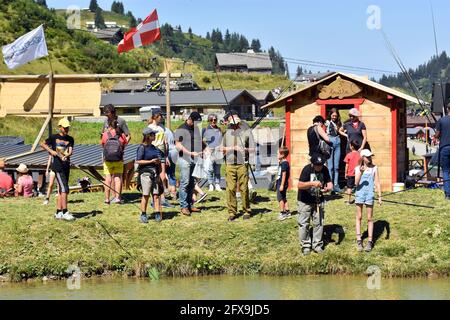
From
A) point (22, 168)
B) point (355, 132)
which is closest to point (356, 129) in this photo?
point (355, 132)

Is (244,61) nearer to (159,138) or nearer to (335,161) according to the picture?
(335,161)

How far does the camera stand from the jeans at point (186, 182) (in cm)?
1716

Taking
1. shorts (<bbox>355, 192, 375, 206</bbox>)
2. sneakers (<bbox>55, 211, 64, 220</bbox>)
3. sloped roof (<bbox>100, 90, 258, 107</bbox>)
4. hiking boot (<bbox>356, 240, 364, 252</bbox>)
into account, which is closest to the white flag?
sneakers (<bbox>55, 211, 64, 220</bbox>)

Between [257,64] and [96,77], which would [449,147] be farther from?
[257,64]

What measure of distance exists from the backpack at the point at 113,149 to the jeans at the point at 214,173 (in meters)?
2.92

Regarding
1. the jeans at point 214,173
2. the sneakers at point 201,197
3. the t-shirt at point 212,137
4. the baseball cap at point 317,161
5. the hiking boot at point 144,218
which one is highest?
the t-shirt at point 212,137

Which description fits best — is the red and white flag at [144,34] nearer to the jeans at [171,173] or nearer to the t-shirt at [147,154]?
the jeans at [171,173]

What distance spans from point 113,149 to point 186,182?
5.97 ft

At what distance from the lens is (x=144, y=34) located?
2247 centimetres

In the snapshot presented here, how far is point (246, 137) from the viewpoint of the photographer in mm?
17250

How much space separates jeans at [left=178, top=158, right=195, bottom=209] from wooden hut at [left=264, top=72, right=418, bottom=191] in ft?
12.4

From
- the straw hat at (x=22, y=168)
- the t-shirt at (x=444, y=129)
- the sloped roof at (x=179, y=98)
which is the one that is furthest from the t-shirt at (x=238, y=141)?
the sloped roof at (x=179, y=98)

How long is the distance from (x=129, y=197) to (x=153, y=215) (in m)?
2.48
